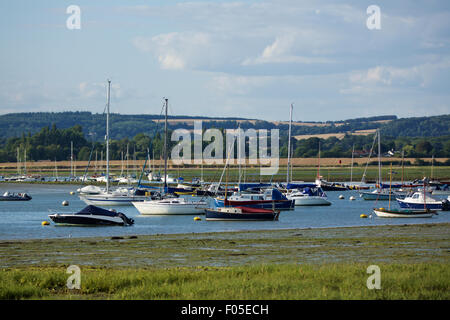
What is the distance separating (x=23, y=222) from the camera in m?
63.0

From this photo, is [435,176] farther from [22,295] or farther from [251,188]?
[22,295]

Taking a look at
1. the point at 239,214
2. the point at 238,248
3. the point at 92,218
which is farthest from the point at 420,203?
the point at 238,248

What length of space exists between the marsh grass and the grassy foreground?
0.09ft

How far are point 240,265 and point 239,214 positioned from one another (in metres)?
33.2

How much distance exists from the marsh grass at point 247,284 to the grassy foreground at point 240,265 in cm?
3

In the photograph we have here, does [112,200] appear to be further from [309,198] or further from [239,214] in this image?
[239,214]

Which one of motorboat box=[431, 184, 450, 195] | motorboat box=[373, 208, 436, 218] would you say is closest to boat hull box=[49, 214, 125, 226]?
motorboat box=[373, 208, 436, 218]

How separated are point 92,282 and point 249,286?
14.8 ft

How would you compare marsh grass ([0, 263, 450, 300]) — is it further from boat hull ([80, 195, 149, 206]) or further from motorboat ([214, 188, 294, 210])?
boat hull ([80, 195, 149, 206])

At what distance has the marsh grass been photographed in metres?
17.0

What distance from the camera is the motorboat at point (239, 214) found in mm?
59969

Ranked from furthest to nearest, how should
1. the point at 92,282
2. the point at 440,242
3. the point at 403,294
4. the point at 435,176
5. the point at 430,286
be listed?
the point at 435,176, the point at 440,242, the point at 92,282, the point at 430,286, the point at 403,294
